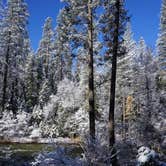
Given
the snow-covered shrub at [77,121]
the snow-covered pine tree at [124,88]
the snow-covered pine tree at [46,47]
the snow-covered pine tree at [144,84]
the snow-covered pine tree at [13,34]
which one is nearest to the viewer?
the snow-covered shrub at [77,121]

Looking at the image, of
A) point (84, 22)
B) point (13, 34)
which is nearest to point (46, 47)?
point (13, 34)

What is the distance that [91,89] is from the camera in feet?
66.8

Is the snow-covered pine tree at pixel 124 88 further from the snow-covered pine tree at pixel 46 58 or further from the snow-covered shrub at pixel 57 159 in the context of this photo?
the snow-covered shrub at pixel 57 159

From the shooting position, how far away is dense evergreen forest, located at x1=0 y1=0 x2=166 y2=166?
793 inches

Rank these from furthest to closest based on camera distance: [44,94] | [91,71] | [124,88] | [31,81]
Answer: [31,81] < [44,94] < [124,88] < [91,71]

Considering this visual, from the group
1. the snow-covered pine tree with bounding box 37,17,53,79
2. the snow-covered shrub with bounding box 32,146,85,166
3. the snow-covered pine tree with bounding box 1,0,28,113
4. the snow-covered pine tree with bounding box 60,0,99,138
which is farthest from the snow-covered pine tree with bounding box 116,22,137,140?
the snow-covered shrub with bounding box 32,146,85,166

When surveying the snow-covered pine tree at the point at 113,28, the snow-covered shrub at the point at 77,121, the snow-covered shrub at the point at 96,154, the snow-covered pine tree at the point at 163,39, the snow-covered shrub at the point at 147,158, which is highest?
the snow-covered pine tree at the point at 163,39

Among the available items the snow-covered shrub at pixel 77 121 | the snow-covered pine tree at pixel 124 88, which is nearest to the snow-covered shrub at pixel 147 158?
the snow-covered pine tree at pixel 124 88

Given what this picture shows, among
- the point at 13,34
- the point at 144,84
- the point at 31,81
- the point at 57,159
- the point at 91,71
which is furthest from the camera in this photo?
the point at 31,81

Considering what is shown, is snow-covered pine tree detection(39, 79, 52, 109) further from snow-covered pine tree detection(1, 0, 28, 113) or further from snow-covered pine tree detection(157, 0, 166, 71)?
snow-covered pine tree detection(157, 0, 166, 71)

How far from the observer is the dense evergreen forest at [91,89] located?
20141mm

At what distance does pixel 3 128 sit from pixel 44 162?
31.6 meters

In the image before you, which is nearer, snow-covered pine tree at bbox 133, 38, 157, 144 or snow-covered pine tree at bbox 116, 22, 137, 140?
snow-covered pine tree at bbox 116, 22, 137, 140

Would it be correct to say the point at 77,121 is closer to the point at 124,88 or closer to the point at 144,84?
the point at 124,88
